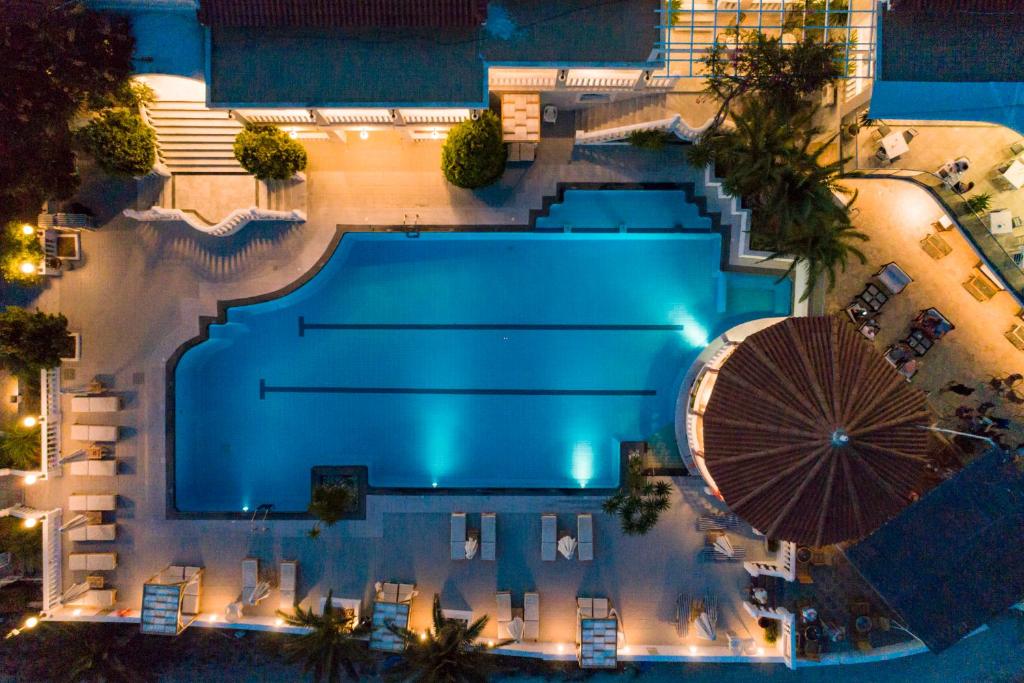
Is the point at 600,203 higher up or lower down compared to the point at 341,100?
lower down

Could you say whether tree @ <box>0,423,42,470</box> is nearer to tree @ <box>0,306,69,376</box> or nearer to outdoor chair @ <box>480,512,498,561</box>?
tree @ <box>0,306,69,376</box>

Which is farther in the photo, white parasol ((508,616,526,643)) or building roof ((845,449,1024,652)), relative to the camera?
white parasol ((508,616,526,643))

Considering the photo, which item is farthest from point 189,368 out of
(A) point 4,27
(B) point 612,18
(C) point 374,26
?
(B) point 612,18

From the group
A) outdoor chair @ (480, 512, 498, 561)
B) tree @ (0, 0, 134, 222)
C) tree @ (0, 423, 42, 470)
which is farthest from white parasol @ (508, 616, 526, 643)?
tree @ (0, 0, 134, 222)

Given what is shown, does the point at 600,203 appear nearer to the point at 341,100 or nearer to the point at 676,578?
the point at 341,100

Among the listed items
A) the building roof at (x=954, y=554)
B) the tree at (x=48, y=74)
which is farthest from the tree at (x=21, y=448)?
the building roof at (x=954, y=554)

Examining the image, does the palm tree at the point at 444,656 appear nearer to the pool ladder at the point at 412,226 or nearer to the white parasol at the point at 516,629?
the white parasol at the point at 516,629

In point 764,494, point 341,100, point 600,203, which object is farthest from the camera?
point 600,203
